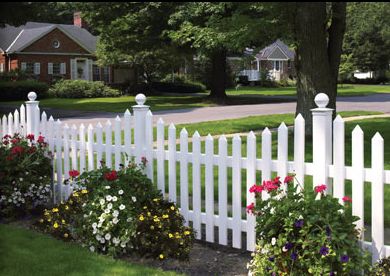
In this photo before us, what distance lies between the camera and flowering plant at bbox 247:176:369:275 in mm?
3689

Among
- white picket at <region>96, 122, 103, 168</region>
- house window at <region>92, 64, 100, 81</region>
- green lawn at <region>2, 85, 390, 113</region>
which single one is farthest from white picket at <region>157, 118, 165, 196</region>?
house window at <region>92, 64, 100, 81</region>

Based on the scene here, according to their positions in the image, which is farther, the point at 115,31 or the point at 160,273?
the point at 115,31

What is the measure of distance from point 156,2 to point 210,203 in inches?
807

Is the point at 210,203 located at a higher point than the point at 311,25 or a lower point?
lower

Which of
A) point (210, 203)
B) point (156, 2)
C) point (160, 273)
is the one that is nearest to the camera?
point (160, 273)

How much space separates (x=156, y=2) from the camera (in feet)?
80.4

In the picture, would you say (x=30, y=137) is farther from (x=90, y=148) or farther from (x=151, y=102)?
(x=151, y=102)

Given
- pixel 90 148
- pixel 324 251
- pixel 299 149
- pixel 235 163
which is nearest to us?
pixel 324 251

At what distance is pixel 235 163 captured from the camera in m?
4.85

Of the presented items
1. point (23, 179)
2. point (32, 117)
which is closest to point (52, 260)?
point (23, 179)

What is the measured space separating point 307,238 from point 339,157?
0.75 metres

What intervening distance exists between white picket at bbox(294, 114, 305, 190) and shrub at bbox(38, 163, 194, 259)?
1.07 meters

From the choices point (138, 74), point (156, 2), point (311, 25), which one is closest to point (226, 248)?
point (311, 25)

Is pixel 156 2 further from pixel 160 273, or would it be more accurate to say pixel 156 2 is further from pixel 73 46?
pixel 73 46
